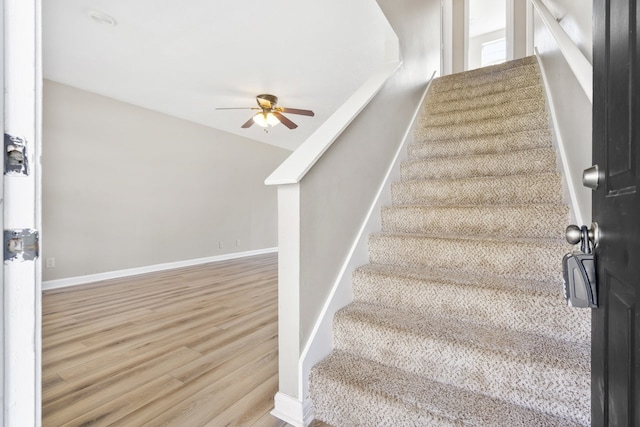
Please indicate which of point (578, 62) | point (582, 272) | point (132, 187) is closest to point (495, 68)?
point (578, 62)

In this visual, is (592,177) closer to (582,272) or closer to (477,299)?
(582,272)

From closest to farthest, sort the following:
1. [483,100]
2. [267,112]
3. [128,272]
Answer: [483,100] < [267,112] < [128,272]

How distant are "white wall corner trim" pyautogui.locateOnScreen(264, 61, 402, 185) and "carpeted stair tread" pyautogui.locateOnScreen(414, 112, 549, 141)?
0.86 metres

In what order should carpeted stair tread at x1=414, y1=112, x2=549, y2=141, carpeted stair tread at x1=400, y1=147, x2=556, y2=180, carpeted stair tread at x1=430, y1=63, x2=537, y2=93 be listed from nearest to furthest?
1. carpeted stair tread at x1=400, y1=147, x2=556, y2=180
2. carpeted stair tread at x1=414, y1=112, x2=549, y2=141
3. carpeted stair tread at x1=430, y1=63, x2=537, y2=93

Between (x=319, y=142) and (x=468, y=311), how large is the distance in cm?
99

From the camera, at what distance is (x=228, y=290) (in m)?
3.48

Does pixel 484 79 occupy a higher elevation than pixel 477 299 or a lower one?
higher

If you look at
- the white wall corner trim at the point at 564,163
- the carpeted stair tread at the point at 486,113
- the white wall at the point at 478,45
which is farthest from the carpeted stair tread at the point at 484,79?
the white wall at the point at 478,45

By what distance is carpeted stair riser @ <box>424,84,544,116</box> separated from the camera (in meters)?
2.53

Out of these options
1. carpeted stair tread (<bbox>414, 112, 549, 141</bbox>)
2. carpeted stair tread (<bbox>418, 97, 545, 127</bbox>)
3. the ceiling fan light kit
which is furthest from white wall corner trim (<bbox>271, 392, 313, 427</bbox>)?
the ceiling fan light kit

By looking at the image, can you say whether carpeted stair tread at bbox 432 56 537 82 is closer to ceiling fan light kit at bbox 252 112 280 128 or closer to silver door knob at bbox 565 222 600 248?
ceiling fan light kit at bbox 252 112 280 128

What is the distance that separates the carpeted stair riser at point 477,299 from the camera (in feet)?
3.89

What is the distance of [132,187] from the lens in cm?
439

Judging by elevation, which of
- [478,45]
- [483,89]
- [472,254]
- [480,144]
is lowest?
[472,254]
